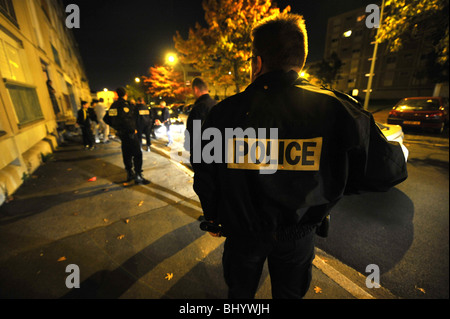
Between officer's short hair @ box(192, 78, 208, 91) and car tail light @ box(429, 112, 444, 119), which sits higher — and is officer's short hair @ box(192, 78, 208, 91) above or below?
above

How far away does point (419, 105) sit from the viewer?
9102 millimetres

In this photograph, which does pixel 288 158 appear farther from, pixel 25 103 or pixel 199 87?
pixel 25 103

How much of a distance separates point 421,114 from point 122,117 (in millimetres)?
12163

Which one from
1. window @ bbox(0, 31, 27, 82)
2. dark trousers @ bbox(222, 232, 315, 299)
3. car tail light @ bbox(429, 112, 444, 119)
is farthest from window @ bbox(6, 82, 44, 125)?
car tail light @ bbox(429, 112, 444, 119)

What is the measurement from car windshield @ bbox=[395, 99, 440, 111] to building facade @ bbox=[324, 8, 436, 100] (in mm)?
24142

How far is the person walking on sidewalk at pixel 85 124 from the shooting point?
7.45m

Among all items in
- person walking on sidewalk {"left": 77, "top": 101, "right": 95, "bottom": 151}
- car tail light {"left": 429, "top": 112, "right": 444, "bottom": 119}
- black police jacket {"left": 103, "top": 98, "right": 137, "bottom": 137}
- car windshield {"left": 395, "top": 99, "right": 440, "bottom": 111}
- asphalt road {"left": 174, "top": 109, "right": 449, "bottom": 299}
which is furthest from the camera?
car windshield {"left": 395, "top": 99, "right": 440, "bottom": 111}

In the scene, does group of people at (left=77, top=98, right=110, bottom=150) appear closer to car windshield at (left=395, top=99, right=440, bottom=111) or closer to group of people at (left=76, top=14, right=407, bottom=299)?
group of people at (left=76, top=14, right=407, bottom=299)

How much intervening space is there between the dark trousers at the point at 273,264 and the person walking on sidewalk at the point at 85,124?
8476 millimetres

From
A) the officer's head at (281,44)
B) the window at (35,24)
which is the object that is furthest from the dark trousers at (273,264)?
the window at (35,24)

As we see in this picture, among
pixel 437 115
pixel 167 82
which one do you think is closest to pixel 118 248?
pixel 437 115

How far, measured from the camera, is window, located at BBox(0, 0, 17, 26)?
533 cm

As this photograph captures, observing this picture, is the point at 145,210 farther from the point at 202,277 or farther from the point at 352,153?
the point at 352,153

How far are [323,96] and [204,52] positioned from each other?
14.1 m
